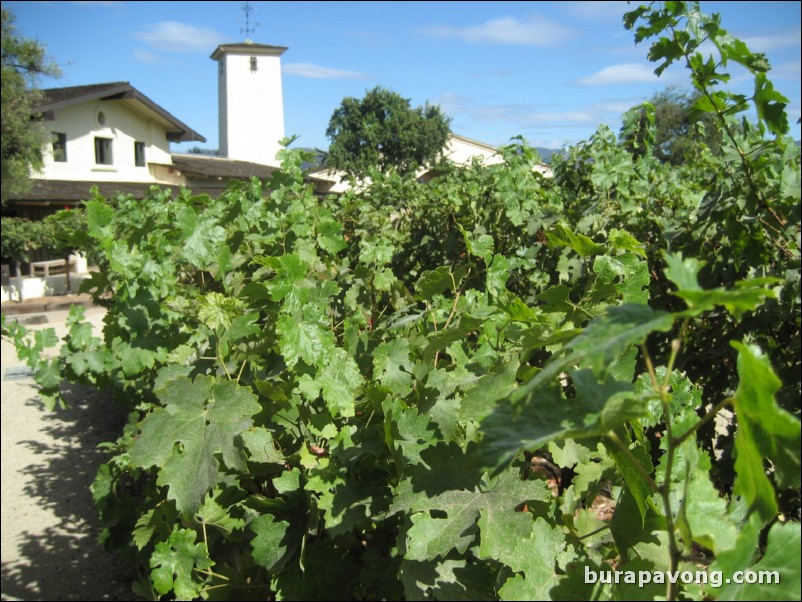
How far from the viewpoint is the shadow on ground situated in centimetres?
424

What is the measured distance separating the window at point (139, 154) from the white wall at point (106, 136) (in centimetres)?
15

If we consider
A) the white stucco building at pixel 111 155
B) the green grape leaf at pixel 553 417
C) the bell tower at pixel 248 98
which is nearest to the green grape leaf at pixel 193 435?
the green grape leaf at pixel 553 417

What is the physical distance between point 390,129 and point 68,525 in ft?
111

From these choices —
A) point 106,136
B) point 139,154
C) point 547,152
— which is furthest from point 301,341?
point 139,154

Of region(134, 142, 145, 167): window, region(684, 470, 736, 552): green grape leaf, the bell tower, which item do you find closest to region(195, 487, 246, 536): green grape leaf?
region(684, 470, 736, 552): green grape leaf

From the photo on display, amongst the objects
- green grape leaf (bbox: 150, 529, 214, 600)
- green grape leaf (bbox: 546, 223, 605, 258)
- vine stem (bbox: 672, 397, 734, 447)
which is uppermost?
green grape leaf (bbox: 546, 223, 605, 258)

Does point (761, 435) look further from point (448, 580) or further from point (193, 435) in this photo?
point (193, 435)

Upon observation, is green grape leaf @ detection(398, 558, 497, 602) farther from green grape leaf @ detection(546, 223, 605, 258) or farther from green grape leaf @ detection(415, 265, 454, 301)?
green grape leaf @ detection(415, 265, 454, 301)

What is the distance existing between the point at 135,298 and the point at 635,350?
206cm

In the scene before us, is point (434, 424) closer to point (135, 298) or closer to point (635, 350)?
point (635, 350)

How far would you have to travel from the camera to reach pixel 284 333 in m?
1.58

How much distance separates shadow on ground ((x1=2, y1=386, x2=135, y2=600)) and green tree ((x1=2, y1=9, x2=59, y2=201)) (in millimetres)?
14011

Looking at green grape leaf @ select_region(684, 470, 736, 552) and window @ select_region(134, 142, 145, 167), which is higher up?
window @ select_region(134, 142, 145, 167)

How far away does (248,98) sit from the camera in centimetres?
3962
